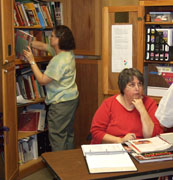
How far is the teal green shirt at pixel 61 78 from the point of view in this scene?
337 centimetres

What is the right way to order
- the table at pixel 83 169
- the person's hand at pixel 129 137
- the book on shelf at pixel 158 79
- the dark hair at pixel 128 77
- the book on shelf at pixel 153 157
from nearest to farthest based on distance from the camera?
the table at pixel 83 169 → the book on shelf at pixel 153 157 → the person's hand at pixel 129 137 → the dark hair at pixel 128 77 → the book on shelf at pixel 158 79

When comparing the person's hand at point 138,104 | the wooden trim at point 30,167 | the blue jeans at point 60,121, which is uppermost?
the person's hand at point 138,104

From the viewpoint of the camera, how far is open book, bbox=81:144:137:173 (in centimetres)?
193

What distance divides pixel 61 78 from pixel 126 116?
39.5 inches

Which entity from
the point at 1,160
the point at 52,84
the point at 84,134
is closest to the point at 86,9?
the point at 52,84

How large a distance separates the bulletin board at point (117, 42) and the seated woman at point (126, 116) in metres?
0.89

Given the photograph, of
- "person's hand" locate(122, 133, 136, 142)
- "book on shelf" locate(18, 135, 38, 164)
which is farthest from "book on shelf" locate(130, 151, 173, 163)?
"book on shelf" locate(18, 135, 38, 164)

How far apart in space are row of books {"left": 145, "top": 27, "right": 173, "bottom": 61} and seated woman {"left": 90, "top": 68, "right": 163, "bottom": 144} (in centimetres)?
78

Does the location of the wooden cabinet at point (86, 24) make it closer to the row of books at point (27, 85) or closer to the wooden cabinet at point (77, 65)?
the wooden cabinet at point (77, 65)

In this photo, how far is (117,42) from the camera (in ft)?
11.9

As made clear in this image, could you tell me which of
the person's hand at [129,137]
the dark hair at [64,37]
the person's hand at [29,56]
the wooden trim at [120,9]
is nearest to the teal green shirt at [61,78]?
the dark hair at [64,37]

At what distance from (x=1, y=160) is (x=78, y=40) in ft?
5.25

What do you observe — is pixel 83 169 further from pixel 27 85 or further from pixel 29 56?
pixel 27 85

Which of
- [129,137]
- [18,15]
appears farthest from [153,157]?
[18,15]
